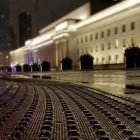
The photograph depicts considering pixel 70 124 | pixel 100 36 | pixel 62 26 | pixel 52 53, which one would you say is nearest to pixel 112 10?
pixel 100 36

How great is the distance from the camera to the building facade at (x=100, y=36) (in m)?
66.6

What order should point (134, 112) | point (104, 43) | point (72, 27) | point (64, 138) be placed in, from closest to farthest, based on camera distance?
point (64, 138)
point (134, 112)
point (104, 43)
point (72, 27)

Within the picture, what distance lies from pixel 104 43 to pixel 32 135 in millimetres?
75838

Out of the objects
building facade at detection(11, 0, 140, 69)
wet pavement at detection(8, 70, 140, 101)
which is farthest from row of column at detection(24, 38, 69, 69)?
wet pavement at detection(8, 70, 140, 101)

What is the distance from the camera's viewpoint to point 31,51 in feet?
494

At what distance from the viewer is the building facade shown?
6656 cm

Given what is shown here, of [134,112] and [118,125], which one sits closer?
[118,125]

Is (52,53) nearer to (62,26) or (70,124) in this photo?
(62,26)

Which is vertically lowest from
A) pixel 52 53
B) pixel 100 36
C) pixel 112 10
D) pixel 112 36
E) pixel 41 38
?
pixel 52 53

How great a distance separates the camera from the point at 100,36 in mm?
81562

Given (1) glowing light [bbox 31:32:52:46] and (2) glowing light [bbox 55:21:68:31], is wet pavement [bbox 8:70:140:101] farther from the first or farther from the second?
(1) glowing light [bbox 31:32:52:46]

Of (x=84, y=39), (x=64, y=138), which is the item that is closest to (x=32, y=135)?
(x=64, y=138)

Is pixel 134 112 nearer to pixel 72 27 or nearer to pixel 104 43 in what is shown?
pixel 104 43

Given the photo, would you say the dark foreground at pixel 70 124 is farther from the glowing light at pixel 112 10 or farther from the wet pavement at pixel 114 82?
the glowing light at pixel 112 10
